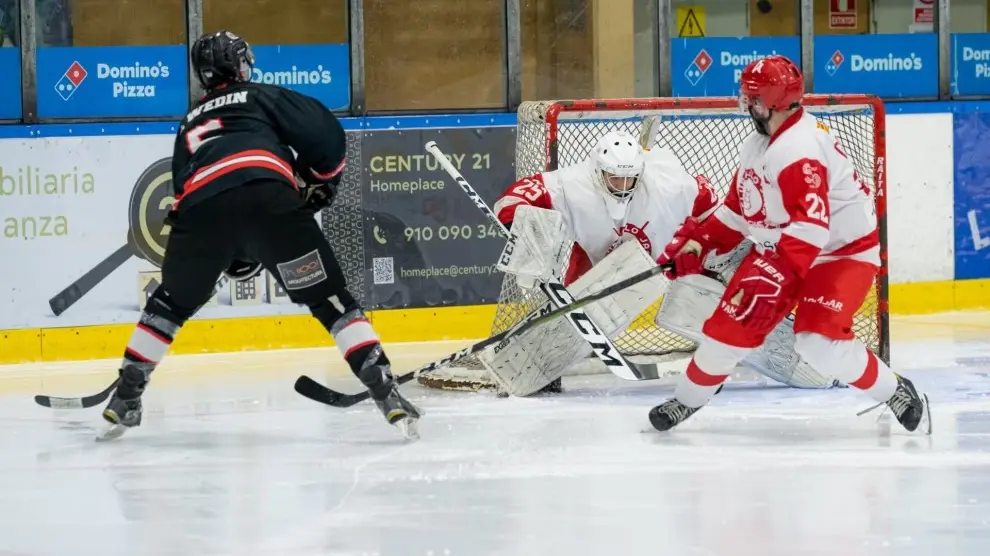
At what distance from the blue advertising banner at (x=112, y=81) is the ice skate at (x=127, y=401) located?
2423 mm

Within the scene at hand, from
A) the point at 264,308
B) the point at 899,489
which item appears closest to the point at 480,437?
the point at 899,489

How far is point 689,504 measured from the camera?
10.7 feet

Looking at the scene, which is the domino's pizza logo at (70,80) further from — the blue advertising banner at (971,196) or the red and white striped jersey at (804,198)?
the blue advertising banner at (971,196)

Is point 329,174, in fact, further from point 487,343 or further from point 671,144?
point 671,144

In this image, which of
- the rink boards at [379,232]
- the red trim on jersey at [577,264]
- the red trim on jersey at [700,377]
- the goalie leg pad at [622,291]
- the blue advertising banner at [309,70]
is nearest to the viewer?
the red trim on jersey at [700,377]

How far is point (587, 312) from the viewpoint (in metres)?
4.86

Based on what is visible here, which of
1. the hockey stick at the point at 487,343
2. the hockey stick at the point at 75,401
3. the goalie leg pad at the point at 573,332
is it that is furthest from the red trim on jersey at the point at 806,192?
the hockey stick at the point at 75,401

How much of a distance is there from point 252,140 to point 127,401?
82 cm

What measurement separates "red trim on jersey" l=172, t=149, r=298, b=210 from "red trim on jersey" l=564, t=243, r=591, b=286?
1.46 metres

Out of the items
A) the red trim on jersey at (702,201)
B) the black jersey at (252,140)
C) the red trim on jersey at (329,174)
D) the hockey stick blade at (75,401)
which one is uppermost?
the black jersey at (252,140)

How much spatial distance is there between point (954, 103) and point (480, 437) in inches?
154

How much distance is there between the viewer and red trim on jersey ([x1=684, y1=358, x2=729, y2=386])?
4.02 meters

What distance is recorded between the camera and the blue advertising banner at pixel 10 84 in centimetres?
617

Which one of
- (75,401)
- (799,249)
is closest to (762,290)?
(799,249)
